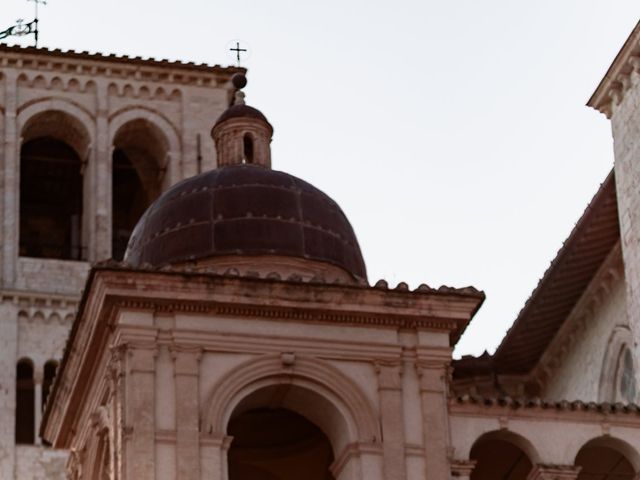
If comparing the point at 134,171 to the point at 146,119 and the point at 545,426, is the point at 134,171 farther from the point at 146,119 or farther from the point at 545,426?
the point at 545,426

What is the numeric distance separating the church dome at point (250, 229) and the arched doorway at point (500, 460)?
232cm

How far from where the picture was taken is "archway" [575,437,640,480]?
85.7 ft

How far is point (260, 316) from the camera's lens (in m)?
25.0

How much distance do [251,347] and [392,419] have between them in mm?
1670

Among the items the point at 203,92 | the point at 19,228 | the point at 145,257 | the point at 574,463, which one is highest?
the point at 203,92

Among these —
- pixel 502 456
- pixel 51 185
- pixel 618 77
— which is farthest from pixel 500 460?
pixel 51 185

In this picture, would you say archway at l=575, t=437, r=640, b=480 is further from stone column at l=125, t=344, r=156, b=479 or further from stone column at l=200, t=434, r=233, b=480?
stone column at l=125, t=344, r=156, b=479

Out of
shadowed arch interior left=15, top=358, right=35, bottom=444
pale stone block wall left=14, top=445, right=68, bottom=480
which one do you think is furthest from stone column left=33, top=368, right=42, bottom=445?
pale stone block wall left=14, top=445, right=68, bottom=480

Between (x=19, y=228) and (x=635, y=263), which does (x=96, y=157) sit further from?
(x=635, y=263)

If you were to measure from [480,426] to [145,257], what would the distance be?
4.28 metres

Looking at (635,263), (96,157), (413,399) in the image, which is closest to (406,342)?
(413,399)

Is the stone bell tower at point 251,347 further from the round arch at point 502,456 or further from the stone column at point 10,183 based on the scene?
the stone column at point 10,183

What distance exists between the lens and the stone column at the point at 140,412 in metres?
23.8

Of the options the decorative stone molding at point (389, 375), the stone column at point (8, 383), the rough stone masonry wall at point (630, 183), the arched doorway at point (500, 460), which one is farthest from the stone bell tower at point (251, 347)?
the stone column at point (8, 383)
